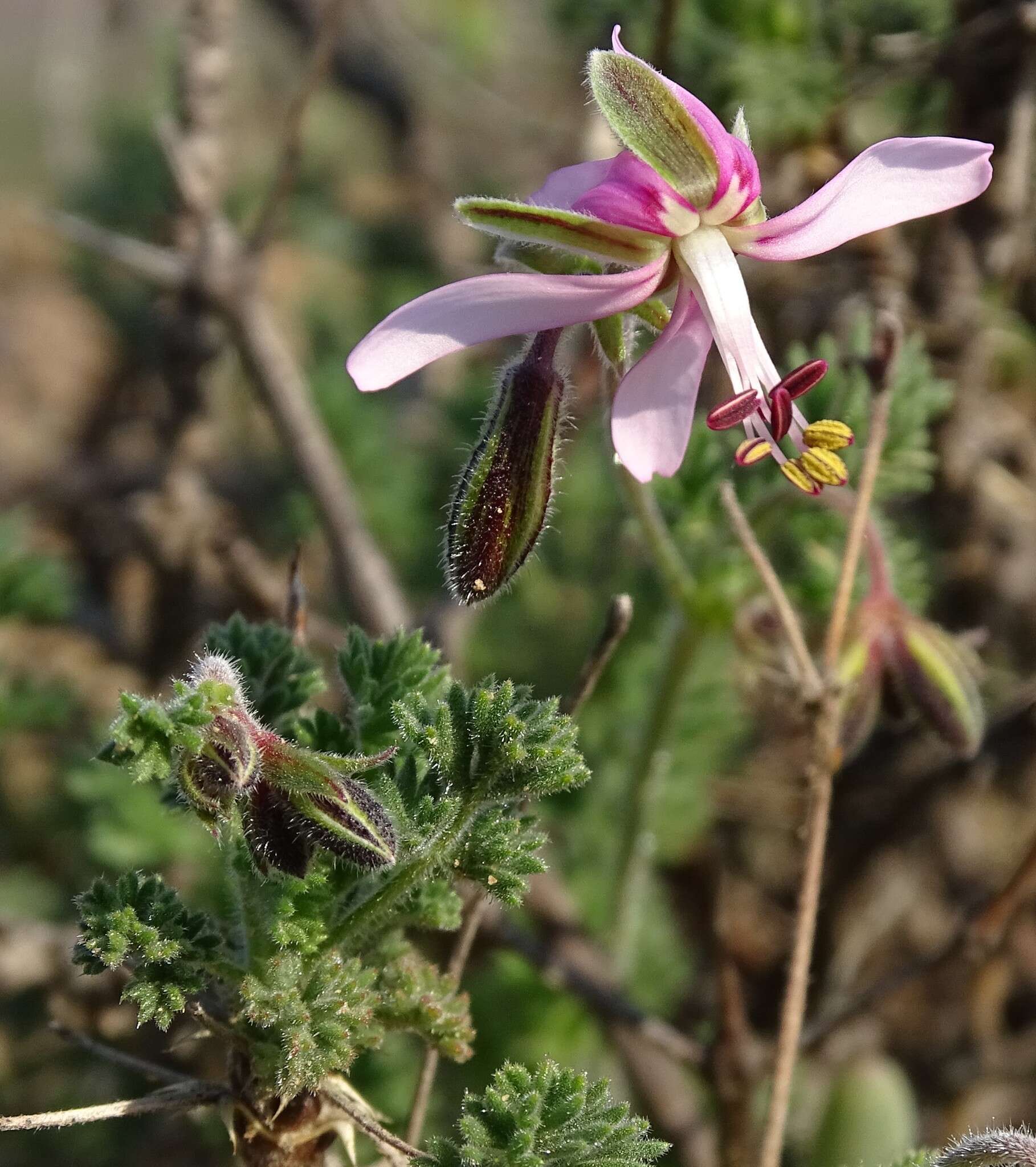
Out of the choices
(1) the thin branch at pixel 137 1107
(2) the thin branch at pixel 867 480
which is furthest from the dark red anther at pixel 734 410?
(1) the thin branch at pixel 137 1107

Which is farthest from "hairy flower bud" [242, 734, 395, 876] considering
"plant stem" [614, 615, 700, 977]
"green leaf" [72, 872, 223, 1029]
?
"plant stem" [614, 615, 700, 977]

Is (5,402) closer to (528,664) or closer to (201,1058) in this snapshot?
(528,664)

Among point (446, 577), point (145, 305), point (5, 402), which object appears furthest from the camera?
point (5, 402)

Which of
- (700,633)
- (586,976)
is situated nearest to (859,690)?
(700,633)

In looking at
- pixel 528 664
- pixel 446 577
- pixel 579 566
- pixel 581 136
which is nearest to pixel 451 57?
pixel 581 136

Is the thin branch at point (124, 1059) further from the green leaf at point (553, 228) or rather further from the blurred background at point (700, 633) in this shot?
the green leaf at point (553, 228)

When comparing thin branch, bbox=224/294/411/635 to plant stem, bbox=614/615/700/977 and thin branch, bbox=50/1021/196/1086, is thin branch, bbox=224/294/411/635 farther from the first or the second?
thin branch, bbox=50/1021/196/1086
